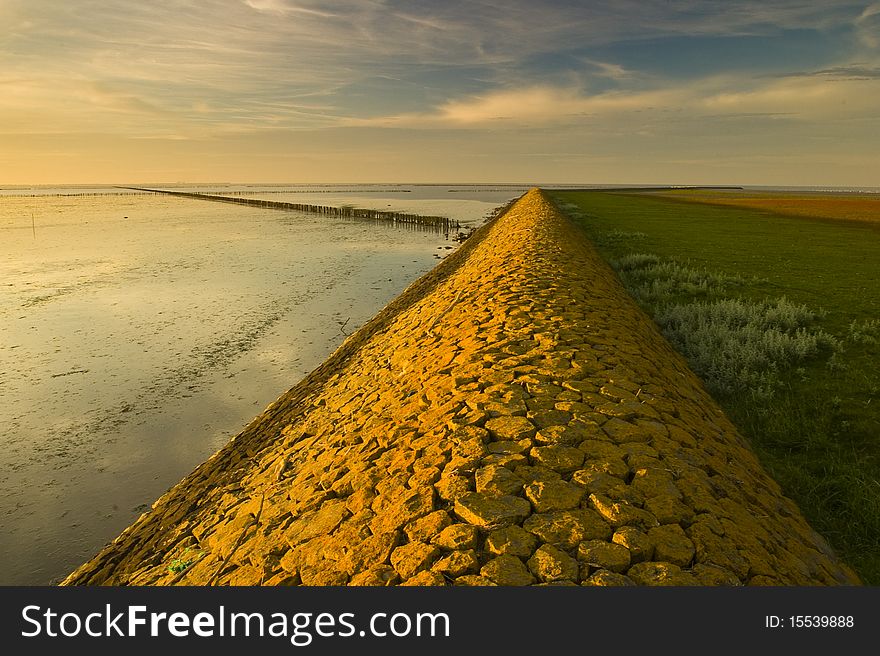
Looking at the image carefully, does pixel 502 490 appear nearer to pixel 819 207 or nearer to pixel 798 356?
pixel 798 356

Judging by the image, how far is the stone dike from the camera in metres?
2.96

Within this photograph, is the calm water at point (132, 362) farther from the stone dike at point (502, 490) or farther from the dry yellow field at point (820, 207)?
the dry yellow field at point (820, 207)

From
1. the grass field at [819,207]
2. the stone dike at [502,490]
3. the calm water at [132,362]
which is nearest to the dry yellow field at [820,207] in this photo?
the grass field at [819,207]

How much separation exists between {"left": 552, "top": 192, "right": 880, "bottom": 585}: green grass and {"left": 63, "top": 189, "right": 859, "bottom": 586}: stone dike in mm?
473

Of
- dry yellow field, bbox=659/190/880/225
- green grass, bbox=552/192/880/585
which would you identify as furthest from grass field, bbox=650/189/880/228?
green grass, bbox=552/192/880/585

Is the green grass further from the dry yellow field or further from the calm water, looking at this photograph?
the dry yellow field

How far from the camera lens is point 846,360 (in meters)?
8.19

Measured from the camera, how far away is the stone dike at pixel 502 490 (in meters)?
2.96

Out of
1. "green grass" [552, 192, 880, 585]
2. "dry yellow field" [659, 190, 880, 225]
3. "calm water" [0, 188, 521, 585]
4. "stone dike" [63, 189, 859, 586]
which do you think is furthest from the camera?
"dry yellow field" [659, 190, 880, 225]

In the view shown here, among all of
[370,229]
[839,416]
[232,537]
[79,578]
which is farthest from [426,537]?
[370,229]

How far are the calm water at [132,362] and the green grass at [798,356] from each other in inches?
317

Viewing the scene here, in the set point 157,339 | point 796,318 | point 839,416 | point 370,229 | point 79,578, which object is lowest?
point 79,578

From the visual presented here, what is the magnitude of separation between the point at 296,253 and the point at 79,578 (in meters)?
26.6

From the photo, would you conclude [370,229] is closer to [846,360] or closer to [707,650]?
[846,360]
